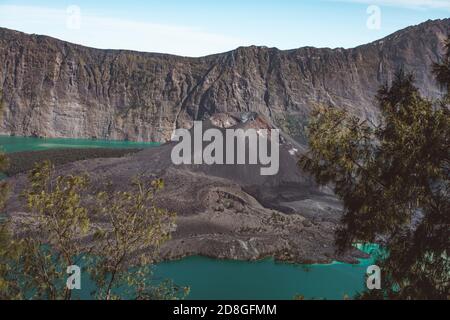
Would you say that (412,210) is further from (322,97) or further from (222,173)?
(322,97)

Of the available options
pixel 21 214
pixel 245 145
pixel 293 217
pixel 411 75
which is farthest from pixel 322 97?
pixel 411 75

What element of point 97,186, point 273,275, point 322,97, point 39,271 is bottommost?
point 273,275

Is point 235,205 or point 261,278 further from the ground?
point 235,205

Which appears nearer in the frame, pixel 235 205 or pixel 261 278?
pixel 261 278

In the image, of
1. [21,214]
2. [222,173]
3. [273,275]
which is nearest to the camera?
[273,275]

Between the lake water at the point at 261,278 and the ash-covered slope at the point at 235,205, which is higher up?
the ash-covered slope at the point at 235,205

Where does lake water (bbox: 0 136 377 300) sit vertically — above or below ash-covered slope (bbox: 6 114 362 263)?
below

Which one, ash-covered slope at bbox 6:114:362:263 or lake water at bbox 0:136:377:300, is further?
ash-covered slope at bbox 6:114:362:263

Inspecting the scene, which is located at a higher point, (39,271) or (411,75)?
(411,75)
